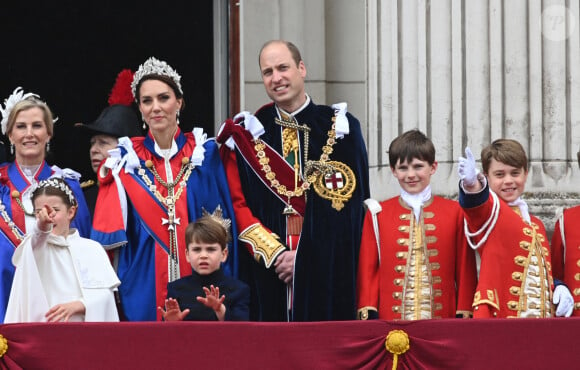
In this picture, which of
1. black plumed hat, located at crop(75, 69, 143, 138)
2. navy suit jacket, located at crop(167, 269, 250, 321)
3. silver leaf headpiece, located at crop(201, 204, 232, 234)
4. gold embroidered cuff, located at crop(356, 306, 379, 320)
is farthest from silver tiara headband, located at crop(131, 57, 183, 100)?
gold embroidered cuff, located at crop(356, 306, 379, 320)

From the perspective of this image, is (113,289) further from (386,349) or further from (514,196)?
(514,196)

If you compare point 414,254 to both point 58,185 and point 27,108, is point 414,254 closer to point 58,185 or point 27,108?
point 58,185

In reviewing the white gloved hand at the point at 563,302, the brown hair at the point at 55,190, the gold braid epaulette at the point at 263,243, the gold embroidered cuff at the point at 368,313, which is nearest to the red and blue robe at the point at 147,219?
the gold braid epaulette at the point at 263,243

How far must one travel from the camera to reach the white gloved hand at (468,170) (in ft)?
18.9

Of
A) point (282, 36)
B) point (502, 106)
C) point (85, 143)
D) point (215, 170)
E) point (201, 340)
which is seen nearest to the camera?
point (201, 340)

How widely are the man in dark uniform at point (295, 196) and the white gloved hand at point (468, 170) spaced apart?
80 cm

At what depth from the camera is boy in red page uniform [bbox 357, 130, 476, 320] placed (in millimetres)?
6312

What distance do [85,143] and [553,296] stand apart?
5202mm

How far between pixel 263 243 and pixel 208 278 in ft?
1.10

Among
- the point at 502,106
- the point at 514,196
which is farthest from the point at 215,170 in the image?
the point at 502,106

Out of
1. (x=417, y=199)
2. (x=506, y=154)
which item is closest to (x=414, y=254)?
(x=417, y=199)

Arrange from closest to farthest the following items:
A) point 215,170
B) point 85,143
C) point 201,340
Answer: point 201,340 < point 215,170 < point 85,143

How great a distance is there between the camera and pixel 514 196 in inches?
252

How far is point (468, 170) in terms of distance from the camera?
579 cm
